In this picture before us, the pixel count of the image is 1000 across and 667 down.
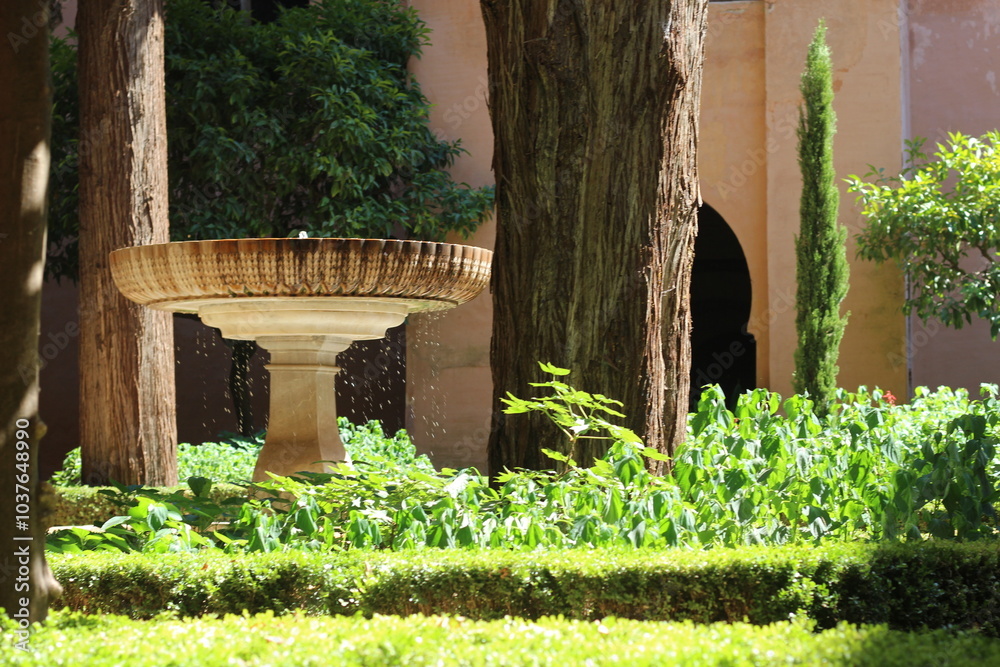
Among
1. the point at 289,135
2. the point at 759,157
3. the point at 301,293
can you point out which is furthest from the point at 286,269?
the point at 759,157

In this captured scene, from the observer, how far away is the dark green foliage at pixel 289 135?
1018cm

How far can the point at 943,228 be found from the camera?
30.1ft

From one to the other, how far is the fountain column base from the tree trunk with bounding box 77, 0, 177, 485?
10.1ft

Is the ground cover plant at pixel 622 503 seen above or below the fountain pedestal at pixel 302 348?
below

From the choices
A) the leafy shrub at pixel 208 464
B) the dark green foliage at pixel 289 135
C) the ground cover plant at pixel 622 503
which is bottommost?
the leafy shrub at pixel 208 464

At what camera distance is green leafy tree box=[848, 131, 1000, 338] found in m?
9.18

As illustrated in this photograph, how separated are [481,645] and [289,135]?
9133mm

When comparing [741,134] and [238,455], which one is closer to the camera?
[238,455]

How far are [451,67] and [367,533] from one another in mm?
8811

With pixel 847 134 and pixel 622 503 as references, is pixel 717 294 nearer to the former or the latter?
pixel 847 134

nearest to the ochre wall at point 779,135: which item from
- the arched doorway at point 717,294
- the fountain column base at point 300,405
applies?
the arched doorway at point 717,294

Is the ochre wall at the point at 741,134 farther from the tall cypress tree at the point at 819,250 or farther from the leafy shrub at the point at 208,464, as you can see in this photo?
the leafy shrub at the point at 208,464

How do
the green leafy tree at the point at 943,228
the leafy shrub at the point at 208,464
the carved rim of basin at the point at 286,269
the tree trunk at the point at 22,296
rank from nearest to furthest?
the tree trunk at the point at 22,296 → the carved rim of basin at the point at 286,269 → the leafy shrub at the point at 208,464 → the green leafy tree at the point at 943,228

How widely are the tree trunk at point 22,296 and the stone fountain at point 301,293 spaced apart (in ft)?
6.21
